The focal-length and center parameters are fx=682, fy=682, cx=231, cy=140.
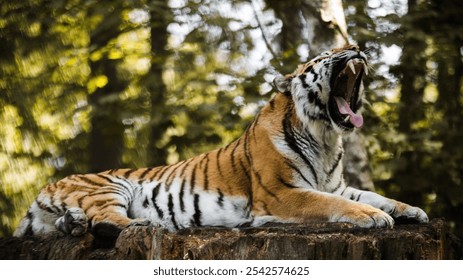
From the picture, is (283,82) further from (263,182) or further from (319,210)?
(319,210)

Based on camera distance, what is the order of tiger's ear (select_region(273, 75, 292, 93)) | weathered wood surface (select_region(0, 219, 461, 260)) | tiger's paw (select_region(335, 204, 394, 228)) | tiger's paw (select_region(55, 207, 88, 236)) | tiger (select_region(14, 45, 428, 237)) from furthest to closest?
tiger's ear (select_region(273, 75, 292, 93))
tiger (select_region(14, 45, 428, 237))
tiger's paw (select_region(55, 207, 88, 236))
tiger's paw (select_region(335, 204, 394, 228))
weathered wood surface (select_region(0, 219, 461, 260))

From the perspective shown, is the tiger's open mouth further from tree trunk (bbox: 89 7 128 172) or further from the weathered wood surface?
tree trunk (bbox: 89 7 128 172)

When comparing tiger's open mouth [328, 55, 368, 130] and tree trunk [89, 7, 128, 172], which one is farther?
tree trunk [89, 7, 128, 172]

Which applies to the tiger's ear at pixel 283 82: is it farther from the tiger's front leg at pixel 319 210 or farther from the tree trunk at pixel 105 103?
the tree trunk at pixel 105 103

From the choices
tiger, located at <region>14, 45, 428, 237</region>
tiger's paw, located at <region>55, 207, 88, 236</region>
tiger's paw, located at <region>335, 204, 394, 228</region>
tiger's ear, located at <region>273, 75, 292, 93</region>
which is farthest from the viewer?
tiger's ear, located at <region>273, 75, 292, 93</region>

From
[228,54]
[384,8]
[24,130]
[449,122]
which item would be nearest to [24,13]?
[24,130]

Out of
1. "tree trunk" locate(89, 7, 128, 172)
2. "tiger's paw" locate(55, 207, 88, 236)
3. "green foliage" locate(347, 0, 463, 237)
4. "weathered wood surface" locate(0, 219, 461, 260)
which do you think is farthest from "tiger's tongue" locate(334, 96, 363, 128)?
"tree trunk" locate(89, 7, 128, 172)

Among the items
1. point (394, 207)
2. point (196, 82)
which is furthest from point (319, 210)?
point (196, 82)

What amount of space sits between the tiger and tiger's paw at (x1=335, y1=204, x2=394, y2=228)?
187 millimetres

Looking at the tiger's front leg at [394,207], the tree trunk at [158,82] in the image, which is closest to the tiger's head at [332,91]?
the tiger's front leg at [394,207]

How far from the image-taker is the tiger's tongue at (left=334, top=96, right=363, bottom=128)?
368 cm

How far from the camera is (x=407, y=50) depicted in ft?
19.5

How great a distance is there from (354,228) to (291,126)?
1.22 m
